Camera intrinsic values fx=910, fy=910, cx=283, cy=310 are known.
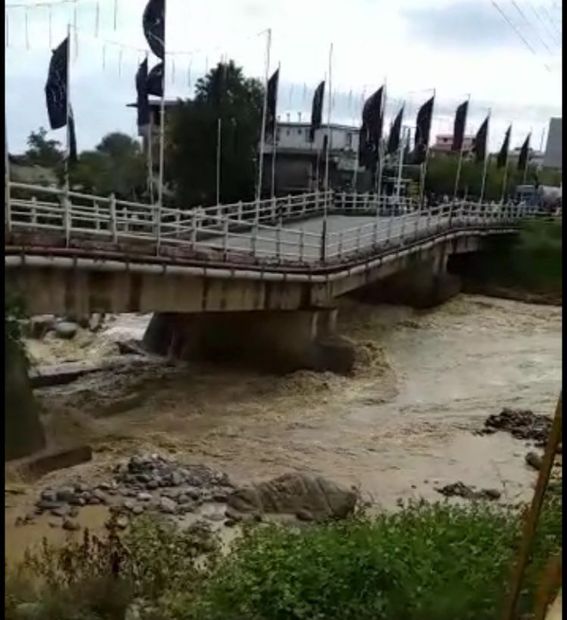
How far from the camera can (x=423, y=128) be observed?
32.4 m

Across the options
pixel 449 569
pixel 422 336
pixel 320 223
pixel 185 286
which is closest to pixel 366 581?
pixel 449 569

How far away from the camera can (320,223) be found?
100 feet

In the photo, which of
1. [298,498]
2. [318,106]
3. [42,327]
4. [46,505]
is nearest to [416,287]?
[318,106]

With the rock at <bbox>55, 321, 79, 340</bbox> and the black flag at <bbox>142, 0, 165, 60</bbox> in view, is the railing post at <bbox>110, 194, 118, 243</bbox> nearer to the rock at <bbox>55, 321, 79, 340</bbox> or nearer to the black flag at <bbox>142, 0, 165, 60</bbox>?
the black flag at <bbox>142, 0, 165, 60</bbox>

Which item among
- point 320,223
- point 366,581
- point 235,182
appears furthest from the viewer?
point 235,182

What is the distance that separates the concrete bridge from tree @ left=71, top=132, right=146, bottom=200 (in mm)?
3791

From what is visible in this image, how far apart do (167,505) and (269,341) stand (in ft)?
32.3

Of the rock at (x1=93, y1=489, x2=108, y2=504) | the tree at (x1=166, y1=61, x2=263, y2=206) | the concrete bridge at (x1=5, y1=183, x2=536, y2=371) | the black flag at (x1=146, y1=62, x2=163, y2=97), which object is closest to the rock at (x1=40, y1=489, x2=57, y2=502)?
the rock at (x1=93, y1=489, x2=108, y2=504)

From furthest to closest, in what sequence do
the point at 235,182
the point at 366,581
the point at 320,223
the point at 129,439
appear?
the point at 235,182 < the point at 320,223 < the point at 129,439 < the point at 366,581

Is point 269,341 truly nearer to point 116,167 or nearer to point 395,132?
point 116,167

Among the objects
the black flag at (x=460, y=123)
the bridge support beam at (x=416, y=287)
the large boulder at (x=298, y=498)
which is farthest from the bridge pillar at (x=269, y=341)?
the black flag at (x=460, y=123)

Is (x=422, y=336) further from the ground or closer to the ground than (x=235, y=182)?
closer to the ground

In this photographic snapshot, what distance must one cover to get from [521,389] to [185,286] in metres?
8.76

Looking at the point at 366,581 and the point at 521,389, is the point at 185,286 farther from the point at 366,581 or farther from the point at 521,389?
the point at 366,581
